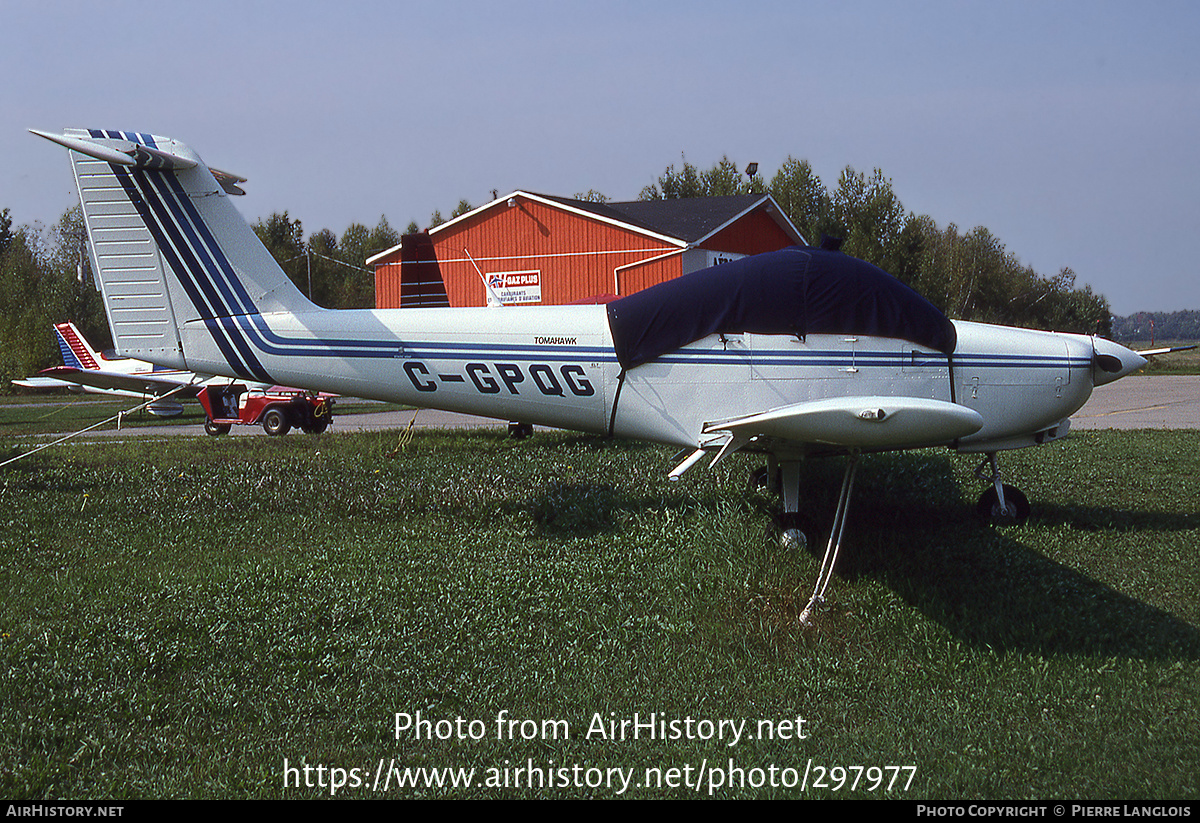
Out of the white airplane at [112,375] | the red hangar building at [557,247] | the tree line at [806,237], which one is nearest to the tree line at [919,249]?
the tree line at [806,237]

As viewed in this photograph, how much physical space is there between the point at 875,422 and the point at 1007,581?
1.88 metres

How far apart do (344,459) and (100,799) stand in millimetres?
7152

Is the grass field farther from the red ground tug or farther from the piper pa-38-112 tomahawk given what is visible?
the red ground tug

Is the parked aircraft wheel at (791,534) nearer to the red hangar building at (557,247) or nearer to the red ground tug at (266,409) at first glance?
the red ground tug at (266,409)

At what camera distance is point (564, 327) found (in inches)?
274

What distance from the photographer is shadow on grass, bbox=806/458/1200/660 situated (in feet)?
17.3

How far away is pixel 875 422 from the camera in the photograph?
203 inches

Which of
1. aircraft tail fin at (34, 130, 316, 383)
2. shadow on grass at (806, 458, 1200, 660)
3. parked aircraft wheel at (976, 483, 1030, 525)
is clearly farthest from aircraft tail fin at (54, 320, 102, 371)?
parked aircraft wheel at (976, 483, 1030, 525)

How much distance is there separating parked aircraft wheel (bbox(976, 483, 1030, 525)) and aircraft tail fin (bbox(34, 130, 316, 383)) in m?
6.13

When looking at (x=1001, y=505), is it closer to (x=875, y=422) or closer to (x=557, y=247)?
(x=875, y=422)

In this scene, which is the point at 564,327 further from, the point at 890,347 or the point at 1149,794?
the point at 1149,794

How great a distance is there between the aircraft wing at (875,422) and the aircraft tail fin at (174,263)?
4.29 metres

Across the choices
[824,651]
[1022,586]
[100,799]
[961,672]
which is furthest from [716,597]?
[100,799]
